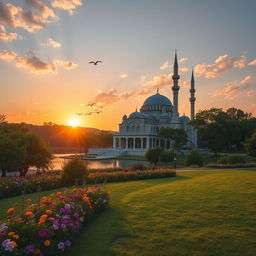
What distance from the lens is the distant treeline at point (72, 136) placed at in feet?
297

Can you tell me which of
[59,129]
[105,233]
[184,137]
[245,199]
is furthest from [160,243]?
[59,129]

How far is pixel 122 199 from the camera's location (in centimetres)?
1185

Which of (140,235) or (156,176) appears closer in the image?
(140,235)

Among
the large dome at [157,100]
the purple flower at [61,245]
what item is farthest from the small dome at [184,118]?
the purple flower at [61,245]

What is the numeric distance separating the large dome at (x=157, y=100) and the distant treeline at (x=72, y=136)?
65.2ft

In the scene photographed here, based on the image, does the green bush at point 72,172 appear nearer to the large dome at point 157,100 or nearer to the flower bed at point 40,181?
the flower bed at point 40,181

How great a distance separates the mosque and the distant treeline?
9.57 meters

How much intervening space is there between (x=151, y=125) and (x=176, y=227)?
7794 centimetres

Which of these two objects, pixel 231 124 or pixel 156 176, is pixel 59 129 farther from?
pixel 156 176

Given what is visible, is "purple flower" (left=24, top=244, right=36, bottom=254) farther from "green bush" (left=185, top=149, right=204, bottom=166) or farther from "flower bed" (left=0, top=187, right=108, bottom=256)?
"green bush" (left=185, top=149, right=204, bottom=166)

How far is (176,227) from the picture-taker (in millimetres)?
7609

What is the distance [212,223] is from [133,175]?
1416 centimetres

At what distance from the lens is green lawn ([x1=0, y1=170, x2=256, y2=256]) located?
639 cm

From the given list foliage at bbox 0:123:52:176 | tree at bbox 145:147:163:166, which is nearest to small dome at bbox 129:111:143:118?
tree at bbox 145:147:163:166
